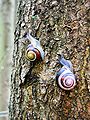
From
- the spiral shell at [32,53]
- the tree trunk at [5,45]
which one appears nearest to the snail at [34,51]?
the spiral shell at [32,53]

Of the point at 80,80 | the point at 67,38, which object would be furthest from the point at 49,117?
the point at 67,38

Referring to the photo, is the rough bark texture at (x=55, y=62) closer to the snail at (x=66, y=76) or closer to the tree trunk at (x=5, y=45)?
the snail at (x=66, y=76)

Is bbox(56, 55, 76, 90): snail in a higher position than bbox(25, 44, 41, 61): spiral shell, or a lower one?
lower

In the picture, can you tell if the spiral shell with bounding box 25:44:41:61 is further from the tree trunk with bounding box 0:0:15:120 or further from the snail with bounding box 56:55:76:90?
the tree trunk with bounding box 0:0:15:120

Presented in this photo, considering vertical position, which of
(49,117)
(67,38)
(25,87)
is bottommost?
(49,117)

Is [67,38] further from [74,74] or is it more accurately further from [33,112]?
[33,112]

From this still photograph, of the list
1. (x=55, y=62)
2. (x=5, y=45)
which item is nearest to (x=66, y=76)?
(x=55, y=62)

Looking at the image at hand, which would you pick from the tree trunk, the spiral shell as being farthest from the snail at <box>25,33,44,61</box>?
the tree trunk
